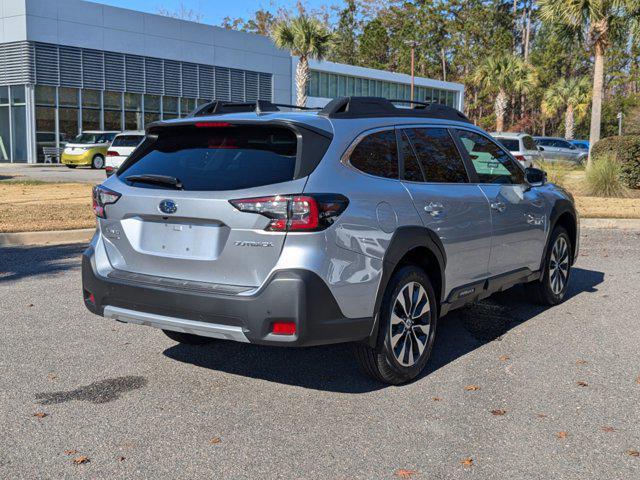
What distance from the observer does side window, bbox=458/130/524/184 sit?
568 centimetres

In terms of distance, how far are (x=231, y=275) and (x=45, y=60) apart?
35.2 meters

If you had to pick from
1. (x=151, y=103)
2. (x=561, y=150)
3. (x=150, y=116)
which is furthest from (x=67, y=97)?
(x=561, y=150)

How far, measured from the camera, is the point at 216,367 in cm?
503

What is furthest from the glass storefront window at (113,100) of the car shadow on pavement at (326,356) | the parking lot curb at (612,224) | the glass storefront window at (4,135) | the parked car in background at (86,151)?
the car shadow on pavement at (326,356)

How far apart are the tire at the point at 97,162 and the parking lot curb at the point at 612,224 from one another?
2356 centimetres

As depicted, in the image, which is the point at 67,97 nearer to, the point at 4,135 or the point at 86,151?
the point at 4,135

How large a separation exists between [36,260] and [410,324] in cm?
594

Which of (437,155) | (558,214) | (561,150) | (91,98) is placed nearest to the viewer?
(437,155)

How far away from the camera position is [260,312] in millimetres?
3945

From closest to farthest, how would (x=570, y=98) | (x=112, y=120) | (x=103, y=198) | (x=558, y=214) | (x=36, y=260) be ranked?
(x=103, y=198) → (x=558, y=214) → (x=36, y=260) → (x=112, y=120) → (x=570, y=98)

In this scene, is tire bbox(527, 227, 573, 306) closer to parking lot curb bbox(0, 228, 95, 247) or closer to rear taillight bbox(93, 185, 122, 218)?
rear taillight bbox(93, 185, 122, 218)

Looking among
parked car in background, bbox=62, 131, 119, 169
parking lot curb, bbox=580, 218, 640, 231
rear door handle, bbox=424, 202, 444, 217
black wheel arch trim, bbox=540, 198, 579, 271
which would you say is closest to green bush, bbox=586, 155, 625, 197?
parking lot curb, bbox=580, 218, 640, 231

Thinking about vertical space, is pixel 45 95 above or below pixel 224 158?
above

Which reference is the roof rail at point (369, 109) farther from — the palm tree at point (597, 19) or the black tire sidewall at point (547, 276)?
the palm tree at point (597, 19)
